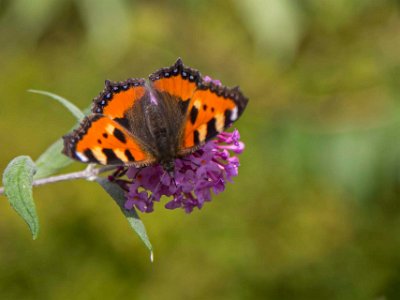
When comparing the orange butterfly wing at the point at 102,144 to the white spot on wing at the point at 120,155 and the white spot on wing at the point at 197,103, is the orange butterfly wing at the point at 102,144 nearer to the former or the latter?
the white spot on wing at the point at 120,155

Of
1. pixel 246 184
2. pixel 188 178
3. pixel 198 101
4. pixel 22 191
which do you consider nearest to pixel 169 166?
pixel 188 178

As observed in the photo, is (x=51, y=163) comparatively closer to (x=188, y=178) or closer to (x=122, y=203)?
(x=122, y=203)

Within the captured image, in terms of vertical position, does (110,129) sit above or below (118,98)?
below

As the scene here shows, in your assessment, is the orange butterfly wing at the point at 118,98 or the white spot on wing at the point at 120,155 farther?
the orange butterfly wing at the point at 118,98

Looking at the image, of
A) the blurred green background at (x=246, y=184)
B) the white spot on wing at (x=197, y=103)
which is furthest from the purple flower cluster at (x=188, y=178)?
the blurred green background at (x=246, y=184)

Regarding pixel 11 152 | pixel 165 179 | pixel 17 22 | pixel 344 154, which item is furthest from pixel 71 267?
pixel 17 22

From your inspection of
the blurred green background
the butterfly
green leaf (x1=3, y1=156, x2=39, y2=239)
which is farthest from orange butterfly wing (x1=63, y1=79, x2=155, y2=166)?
the blurred green background
